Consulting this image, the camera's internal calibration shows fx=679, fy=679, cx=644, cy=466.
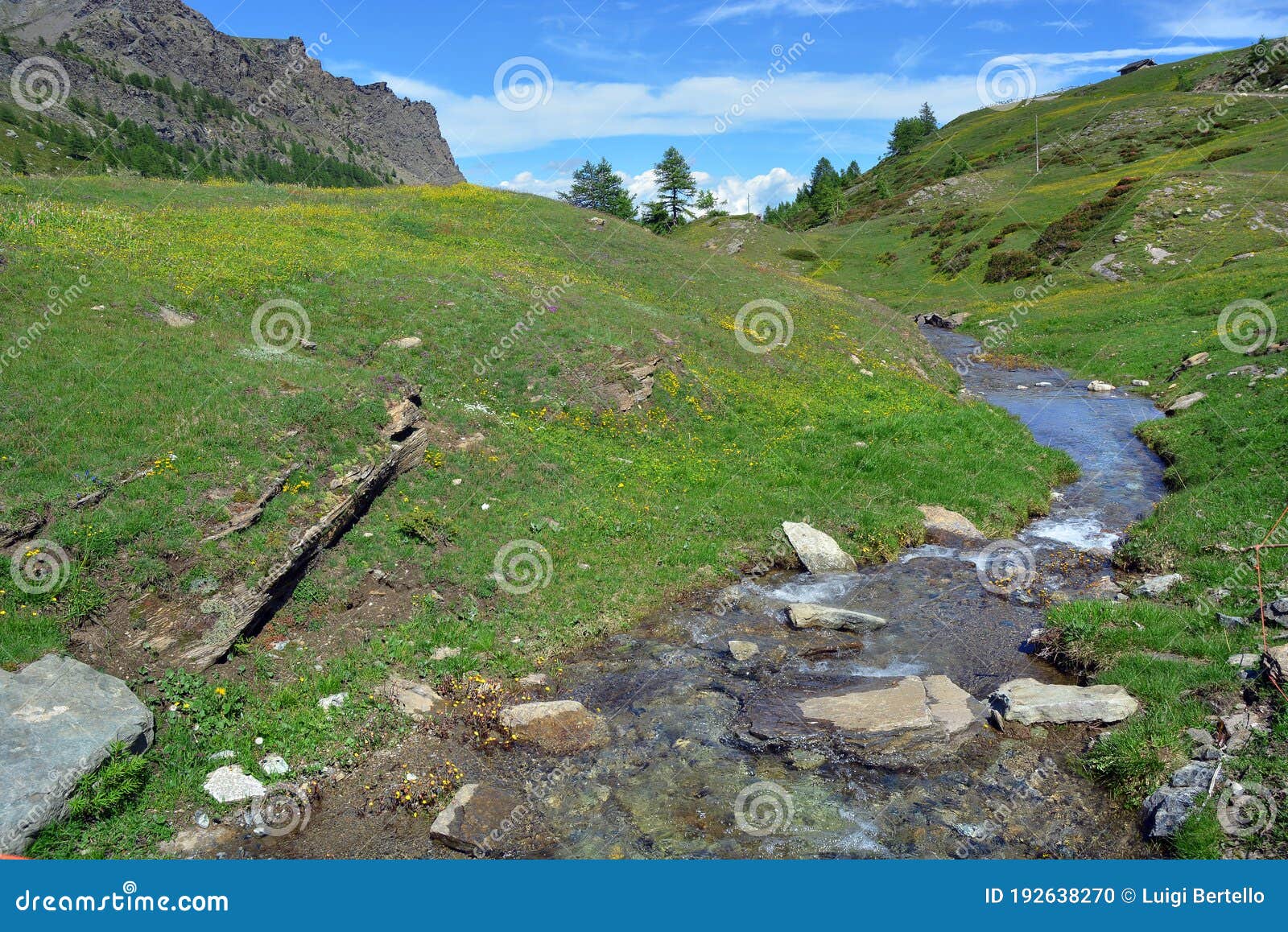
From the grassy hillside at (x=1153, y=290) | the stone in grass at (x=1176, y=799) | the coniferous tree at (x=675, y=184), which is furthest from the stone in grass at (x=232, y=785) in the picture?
the coniferous tree at (x=675, y=184)

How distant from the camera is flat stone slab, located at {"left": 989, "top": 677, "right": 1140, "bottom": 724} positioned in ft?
39.0

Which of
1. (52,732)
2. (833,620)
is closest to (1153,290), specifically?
(833,620)

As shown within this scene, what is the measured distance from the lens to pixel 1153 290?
5603cm

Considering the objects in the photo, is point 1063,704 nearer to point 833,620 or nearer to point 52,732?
point 833,620

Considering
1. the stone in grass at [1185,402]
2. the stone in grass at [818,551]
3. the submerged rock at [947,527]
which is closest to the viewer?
the stone in grass at [818,551]

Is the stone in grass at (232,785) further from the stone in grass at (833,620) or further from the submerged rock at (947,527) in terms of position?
the submerged rock at (947,527)

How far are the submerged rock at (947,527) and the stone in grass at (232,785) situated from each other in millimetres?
18402

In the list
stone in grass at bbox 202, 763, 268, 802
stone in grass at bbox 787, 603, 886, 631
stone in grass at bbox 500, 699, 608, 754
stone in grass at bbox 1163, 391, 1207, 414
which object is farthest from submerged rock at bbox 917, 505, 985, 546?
stone in grass at bbox 202, 763, 268, 802

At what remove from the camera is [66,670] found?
1134 centimetres

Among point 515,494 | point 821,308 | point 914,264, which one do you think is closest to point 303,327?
point 515,494

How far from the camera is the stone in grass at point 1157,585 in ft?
52.3

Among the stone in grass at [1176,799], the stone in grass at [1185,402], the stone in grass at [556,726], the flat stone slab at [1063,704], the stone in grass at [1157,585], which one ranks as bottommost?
the stone in grass at [1176,799]

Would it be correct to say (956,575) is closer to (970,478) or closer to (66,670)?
(970,478)

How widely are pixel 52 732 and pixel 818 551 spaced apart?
16984mm
